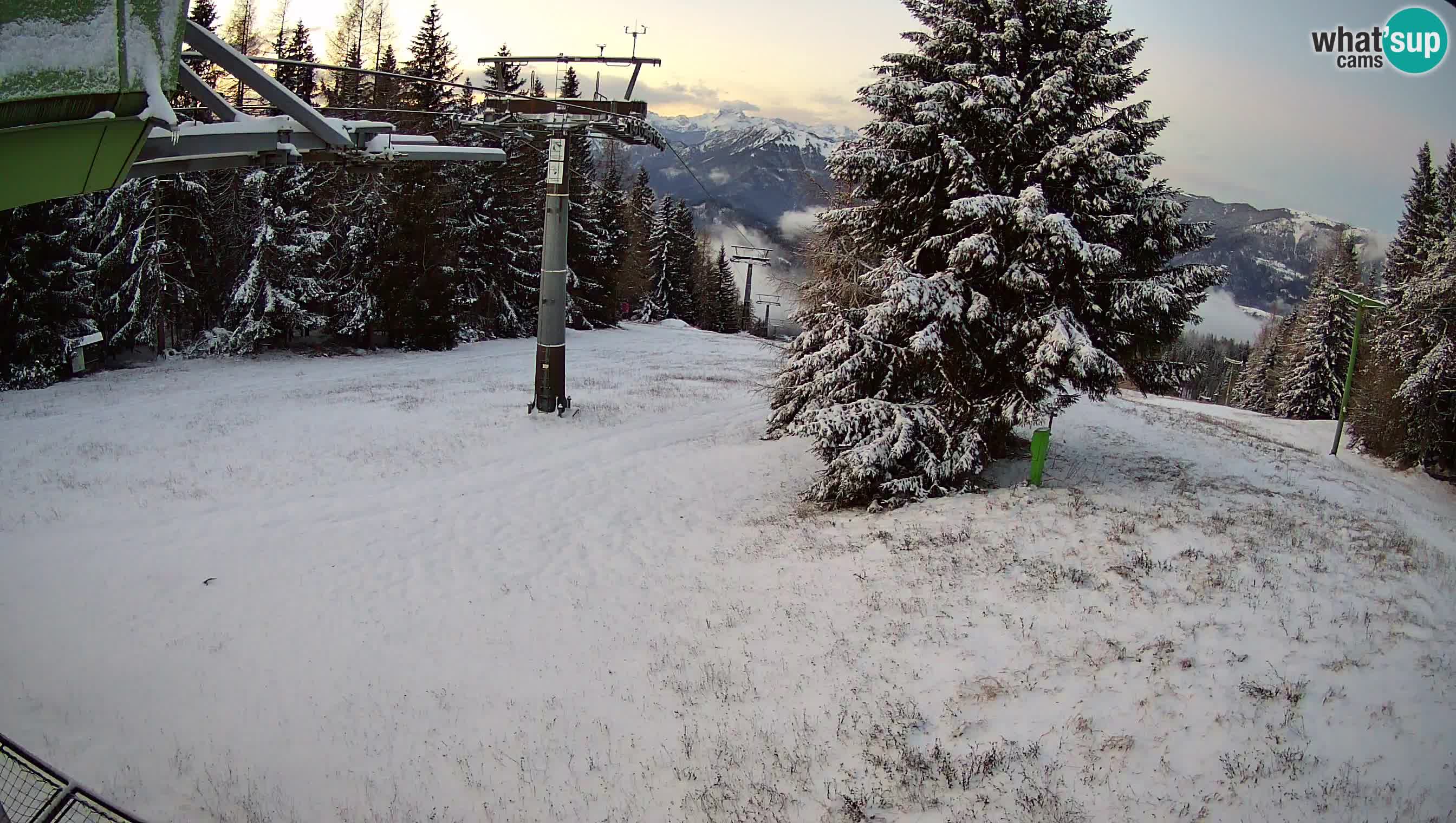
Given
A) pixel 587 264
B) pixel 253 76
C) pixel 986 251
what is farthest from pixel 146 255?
pixel 986 251

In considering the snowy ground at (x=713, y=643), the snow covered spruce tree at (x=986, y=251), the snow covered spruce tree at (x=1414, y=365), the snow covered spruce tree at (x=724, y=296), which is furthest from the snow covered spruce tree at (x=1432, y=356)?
the snow covered spruce tree at (x=724, y=296)

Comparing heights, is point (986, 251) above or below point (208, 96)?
below

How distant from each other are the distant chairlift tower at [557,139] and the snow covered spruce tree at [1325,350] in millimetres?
41681

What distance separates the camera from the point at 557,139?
18875mm

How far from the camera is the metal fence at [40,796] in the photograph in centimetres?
420

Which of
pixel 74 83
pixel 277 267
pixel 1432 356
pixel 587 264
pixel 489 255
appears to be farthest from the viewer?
pixel 587 264

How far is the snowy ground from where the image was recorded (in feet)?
20.0

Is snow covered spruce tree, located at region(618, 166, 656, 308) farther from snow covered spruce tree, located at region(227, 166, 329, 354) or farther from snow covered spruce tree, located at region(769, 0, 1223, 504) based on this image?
snow covered spruce tree, located at region(769, 0, 1223, 504)

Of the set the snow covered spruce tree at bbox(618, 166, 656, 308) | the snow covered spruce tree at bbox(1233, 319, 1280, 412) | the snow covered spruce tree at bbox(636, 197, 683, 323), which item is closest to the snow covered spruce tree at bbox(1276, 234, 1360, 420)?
the snow covered spruce tree at bbox(1233, 319, 1280, 412)

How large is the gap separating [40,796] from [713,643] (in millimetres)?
5668

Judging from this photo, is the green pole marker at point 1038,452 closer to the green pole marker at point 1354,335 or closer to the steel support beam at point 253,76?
the steel support beam at point 253,76

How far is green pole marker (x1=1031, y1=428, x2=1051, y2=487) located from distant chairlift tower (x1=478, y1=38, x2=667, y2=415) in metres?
11.5

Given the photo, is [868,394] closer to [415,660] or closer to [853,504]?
[853,504]

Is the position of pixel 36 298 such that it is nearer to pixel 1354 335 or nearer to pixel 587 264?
pixel 587 264
